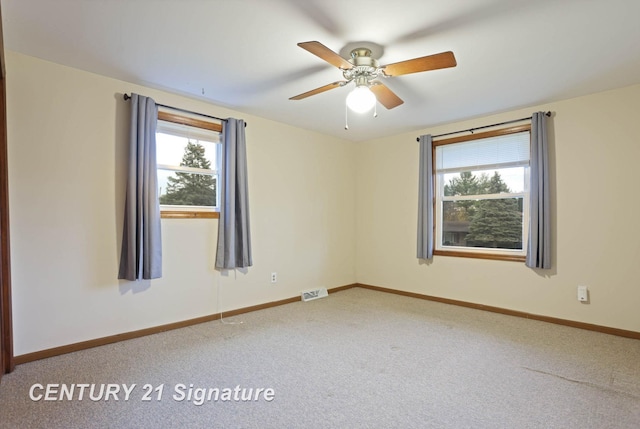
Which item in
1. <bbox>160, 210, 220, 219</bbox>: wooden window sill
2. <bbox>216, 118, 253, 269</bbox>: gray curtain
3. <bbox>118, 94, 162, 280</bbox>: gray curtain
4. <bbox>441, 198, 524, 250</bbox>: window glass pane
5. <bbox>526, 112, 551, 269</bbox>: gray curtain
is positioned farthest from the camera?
<bbox>441, 198, 524, 250</bbox>: window glass pane

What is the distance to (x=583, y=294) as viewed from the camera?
3342 mm

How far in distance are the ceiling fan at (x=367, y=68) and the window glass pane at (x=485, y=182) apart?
198 cm

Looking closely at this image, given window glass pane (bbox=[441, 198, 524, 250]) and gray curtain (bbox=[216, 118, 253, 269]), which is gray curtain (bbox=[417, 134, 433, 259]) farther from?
gray curtain (bbox=[216, 118, 253, 269])

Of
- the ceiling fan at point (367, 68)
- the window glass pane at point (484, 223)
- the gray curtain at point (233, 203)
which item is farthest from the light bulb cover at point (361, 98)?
the window glass pane at point (484, 223)

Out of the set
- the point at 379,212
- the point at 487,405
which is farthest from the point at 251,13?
the point at 379,212

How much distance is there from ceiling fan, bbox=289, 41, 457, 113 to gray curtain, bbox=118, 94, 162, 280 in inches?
69.5

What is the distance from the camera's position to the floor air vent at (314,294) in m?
4.50

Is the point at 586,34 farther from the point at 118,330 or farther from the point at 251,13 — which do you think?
the point at 118,330

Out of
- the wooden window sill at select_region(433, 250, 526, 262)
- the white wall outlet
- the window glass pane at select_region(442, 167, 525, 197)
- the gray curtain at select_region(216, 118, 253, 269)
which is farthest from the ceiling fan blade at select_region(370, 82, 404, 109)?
the white wall outlet

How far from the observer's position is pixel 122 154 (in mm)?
2988

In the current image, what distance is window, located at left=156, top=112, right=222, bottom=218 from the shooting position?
3.34 meters

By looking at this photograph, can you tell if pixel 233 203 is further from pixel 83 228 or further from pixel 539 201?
pixel 539 201

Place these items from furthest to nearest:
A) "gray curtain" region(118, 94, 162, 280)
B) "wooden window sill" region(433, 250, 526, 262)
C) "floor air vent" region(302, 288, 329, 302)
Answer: "floor air vent" region(302, 288, 329, 302) → "wooden window sill" region(433, 250, 526, 262) → "gray curtain" region(118, 94, 162, 280)

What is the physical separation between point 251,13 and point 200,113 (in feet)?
5.73
